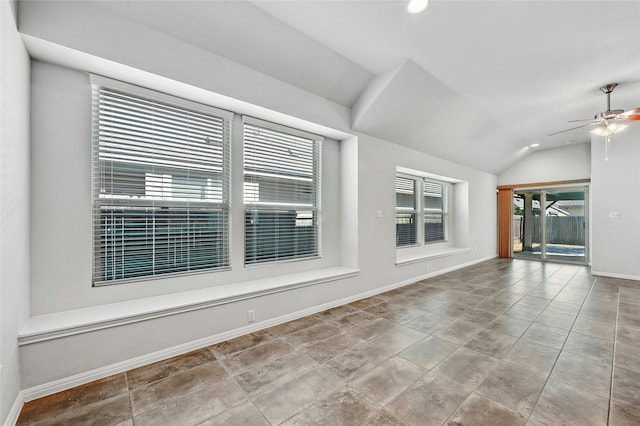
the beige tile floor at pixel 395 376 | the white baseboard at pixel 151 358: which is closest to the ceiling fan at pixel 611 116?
the beige tile floor at pixel 395 376

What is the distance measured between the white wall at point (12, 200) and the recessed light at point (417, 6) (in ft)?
9.54

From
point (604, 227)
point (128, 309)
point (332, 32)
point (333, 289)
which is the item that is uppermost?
point (332, 32)

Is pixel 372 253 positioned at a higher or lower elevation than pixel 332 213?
lower

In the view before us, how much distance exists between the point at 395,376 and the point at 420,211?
4729 millimetres

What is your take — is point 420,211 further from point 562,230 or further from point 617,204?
point 562,230

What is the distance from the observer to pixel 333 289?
3.81m

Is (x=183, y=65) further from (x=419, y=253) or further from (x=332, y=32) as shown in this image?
(x=419, y=253)

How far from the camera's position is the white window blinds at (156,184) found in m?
2.46

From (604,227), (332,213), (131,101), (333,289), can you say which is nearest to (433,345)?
(333,289)

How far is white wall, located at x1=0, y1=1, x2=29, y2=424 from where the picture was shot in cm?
159

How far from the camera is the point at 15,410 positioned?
67.7 inches

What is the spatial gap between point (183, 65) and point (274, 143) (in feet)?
4.54

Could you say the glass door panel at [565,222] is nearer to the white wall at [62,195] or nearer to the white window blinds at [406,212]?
the white window blinds at [406,212]

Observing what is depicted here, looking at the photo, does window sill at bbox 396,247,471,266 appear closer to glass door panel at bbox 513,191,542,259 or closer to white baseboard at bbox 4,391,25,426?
glass door panel at bbox 513,191,542,259
